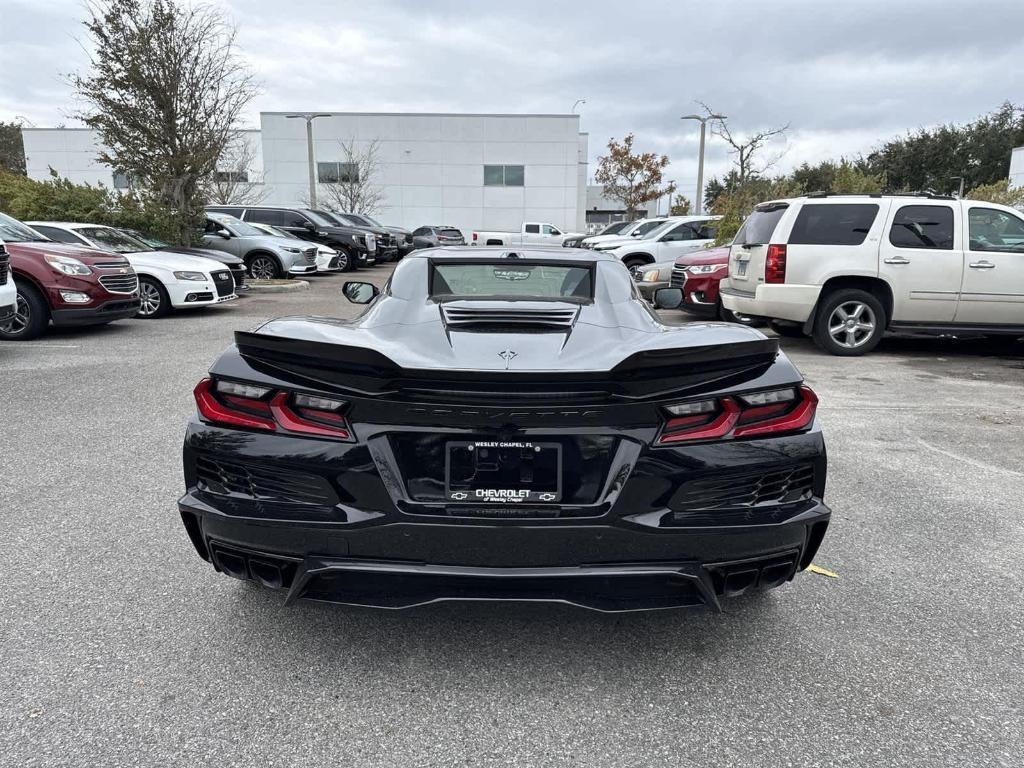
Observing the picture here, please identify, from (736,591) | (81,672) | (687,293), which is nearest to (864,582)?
(736,591)

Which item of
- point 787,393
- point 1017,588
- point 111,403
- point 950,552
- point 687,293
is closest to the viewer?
point 787,393

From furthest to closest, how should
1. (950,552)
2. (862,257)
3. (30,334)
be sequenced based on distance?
(30,334) → (862,257) → (950,552)

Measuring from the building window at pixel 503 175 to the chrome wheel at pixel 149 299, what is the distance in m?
32.5

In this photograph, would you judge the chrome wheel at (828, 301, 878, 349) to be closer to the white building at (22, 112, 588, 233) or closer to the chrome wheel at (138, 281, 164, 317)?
the chrome wheel at (138, 281, 164, 317)

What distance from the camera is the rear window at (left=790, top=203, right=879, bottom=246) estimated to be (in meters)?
8.48

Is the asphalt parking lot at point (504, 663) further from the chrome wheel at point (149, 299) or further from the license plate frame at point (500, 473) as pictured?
the chrome wheel at point (149, 299)

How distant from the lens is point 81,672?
7.84 ft

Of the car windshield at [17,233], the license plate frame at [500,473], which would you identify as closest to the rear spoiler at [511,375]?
the license plate frame at [500,473]

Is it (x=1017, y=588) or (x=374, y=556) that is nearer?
(x=374, y=556)

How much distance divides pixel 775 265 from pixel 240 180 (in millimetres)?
37728

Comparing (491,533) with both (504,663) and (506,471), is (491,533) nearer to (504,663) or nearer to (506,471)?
(506,471)

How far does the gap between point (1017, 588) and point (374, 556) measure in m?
2.85

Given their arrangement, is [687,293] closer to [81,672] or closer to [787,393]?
[787,393]

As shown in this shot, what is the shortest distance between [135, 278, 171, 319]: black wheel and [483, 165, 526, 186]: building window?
3245 centimetres
